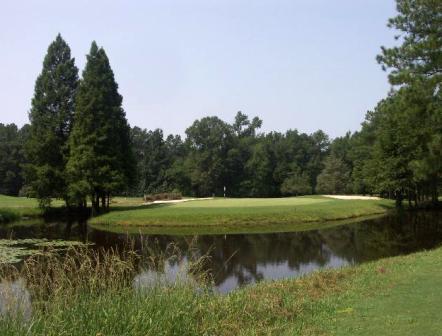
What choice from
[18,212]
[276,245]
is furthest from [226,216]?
[18,212]

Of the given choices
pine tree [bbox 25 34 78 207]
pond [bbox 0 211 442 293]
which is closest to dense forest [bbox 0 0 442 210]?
pine tree [bbox 25 34 78 207]

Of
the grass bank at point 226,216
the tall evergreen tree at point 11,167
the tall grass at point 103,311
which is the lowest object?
the grass bank at point 226,216

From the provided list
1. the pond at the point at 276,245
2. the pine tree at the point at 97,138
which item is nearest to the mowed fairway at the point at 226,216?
the pond at the point at 276,245

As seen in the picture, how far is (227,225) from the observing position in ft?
119

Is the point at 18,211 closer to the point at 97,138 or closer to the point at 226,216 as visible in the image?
the point at 97,138

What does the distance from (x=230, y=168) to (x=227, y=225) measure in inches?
2284

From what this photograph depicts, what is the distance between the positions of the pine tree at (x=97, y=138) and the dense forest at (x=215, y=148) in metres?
0.10

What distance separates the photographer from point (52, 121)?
47.5 metres

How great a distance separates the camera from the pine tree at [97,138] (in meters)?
42.5

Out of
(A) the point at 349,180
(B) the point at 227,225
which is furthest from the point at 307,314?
(A) the point at 349,180

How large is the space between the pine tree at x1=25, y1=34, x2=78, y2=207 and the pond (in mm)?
6620

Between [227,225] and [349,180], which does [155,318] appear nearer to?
[227,225]

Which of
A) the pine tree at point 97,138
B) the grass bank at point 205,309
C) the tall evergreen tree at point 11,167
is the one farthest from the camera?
the tall evergreen tree at point 11,167

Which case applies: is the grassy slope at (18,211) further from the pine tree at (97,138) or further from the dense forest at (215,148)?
the pine tree at (97,138)
